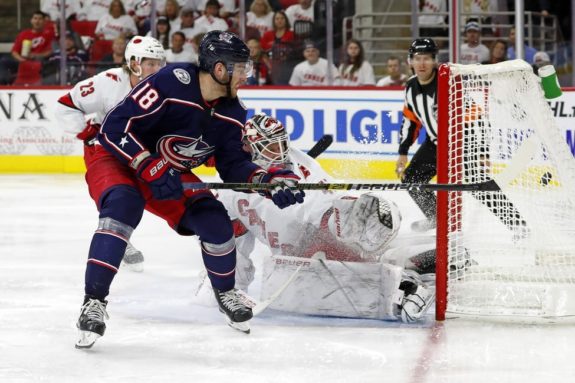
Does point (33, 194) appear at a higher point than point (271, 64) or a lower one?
lower

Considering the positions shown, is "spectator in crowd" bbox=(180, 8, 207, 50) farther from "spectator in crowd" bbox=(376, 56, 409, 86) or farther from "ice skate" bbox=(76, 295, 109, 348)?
"ice skate" bbox=(76, 295, 109, 348)

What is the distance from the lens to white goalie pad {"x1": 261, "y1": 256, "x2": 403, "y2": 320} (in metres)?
3.61

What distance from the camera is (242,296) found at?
3555 millimetres

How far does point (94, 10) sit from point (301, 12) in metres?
1.77

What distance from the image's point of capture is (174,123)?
3.29 metres

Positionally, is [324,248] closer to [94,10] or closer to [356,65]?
[356,65]

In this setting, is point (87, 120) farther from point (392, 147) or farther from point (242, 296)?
point (392, 147)

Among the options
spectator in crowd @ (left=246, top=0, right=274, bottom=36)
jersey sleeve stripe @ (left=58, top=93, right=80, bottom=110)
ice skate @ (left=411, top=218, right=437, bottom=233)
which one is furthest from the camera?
spectator in crowd @ (left=246, top=0, right=274, bottom=36)

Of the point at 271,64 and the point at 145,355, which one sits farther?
the point at 271,64

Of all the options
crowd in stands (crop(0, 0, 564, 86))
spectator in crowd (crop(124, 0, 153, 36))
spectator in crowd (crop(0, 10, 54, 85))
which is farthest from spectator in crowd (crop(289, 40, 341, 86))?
spectator in crowd (crop(0, 10, 54, 85))

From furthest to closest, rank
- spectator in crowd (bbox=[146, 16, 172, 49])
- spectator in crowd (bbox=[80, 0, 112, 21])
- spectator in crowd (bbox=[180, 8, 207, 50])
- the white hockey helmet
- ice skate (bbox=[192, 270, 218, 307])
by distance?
1. spectator in crowd (bbox=[80, 0, 112, 21])
2. spectator in crowd (bbox=[180, 8, 207, 50])
3. spectator in crowd (bbox=[146, 16, 172, 49])
4. the white hockey helmet
5. ice skate (bbox=[192, 270, 218, 307])

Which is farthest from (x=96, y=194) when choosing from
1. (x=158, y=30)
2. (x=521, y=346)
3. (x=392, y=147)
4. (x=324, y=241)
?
(x=158, y=30)

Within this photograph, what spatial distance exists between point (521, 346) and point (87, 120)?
2350 millimetres

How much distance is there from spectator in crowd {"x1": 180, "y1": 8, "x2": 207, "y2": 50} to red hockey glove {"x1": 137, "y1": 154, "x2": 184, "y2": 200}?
562 centimetres
